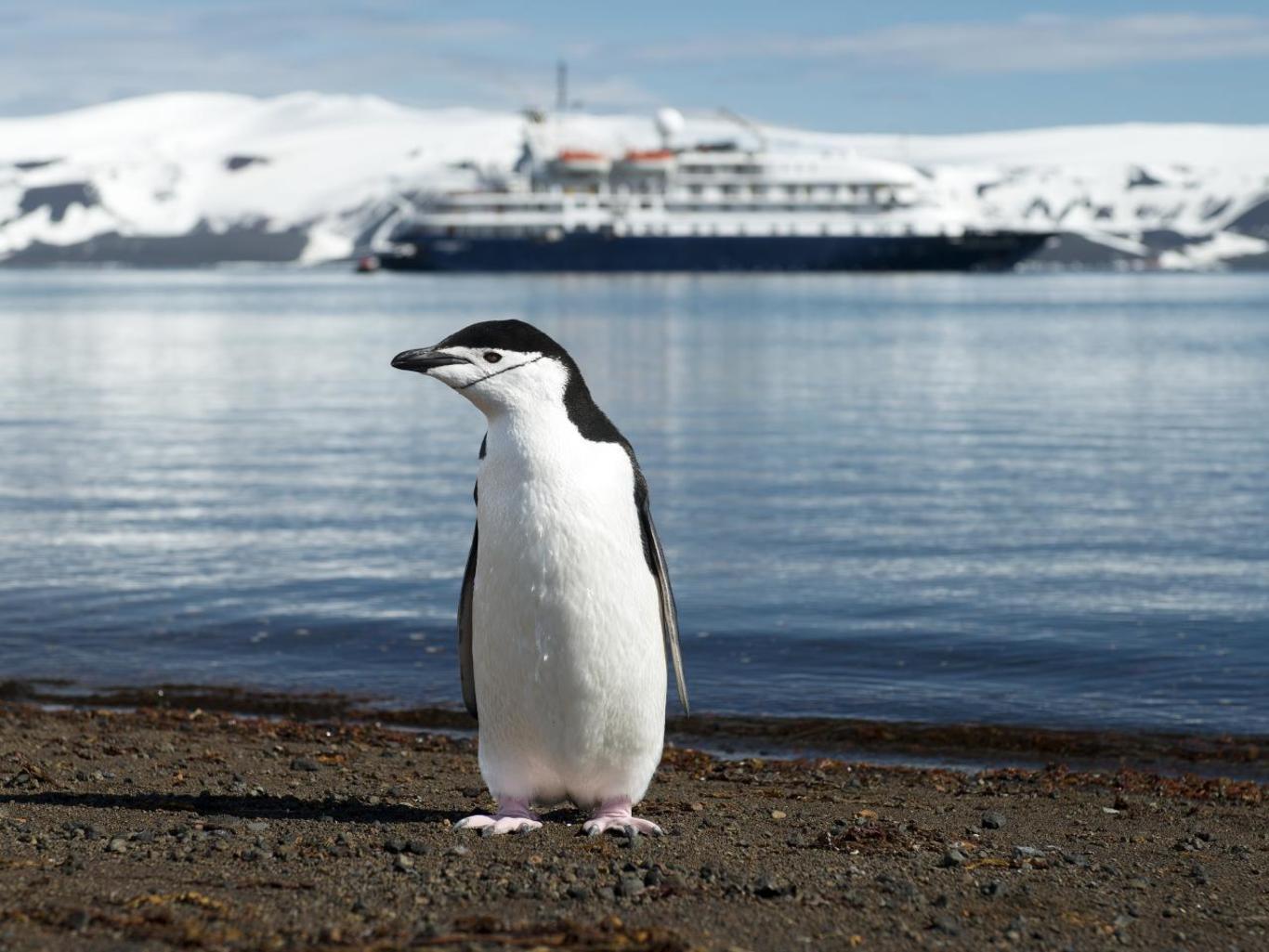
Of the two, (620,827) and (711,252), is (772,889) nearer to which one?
(620,827)

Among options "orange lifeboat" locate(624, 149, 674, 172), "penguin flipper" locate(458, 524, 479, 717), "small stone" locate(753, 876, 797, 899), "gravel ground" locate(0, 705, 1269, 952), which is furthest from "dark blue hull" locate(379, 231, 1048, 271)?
"small stone" locate(753, 876, 797, 899)

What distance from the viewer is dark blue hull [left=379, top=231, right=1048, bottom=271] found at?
379 feet

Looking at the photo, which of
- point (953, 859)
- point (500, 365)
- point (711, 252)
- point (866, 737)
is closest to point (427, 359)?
point (500, 365)

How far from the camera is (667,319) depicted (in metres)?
61.9

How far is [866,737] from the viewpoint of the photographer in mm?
8258

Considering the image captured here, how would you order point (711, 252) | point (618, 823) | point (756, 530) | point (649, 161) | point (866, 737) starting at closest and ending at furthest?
point (618, 823) < point (866, 737) < point (756, 530) < point (649, 161) < point (711, 252)

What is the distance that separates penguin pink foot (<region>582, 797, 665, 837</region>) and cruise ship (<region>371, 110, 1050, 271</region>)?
110544 mm

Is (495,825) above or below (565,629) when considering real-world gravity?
below

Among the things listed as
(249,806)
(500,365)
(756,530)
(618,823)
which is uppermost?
(500,365)

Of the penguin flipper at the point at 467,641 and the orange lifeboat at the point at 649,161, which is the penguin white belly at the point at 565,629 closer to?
the penguin flipper at the point at 467,641

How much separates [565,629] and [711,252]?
369ft

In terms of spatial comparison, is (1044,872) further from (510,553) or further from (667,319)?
(667,319)

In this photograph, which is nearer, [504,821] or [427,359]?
[427,359]

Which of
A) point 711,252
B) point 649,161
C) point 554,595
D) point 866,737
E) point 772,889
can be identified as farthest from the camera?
point 711,252
